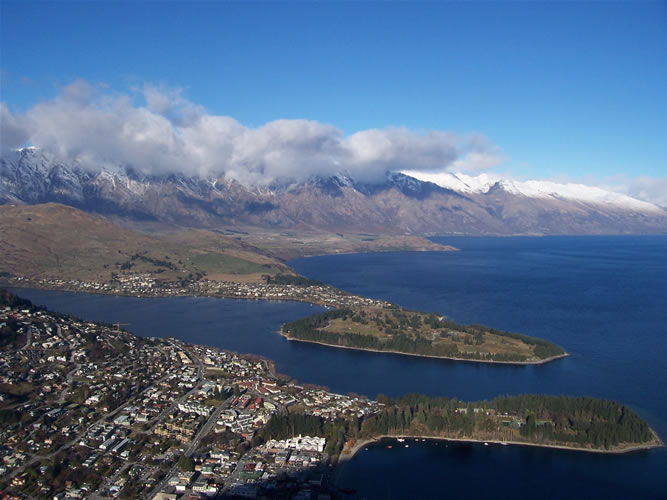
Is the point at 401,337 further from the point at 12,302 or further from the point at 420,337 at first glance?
the point at 12,302

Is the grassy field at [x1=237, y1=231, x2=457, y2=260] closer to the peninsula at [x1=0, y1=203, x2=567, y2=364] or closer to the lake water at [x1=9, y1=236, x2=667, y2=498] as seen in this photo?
the peninsula at [x1=0, y1=203, x2=567, y2=364]

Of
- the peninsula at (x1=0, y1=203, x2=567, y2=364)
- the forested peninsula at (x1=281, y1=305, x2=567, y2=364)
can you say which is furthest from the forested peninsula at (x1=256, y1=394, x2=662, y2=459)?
the peninsula at (x1=0, y1=203, x2=567, y2=364)

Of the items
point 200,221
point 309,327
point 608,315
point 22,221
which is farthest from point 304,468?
point 200,221

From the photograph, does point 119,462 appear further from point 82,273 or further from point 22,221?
point 22,221

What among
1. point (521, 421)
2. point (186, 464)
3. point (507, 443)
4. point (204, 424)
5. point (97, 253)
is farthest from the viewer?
point (97, 253)

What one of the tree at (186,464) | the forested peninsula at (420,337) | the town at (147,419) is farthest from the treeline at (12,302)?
the tree at (186,464)

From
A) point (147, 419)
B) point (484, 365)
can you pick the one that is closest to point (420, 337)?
point (484, 365)

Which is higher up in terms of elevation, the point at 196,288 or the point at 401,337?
the point at 196,288
